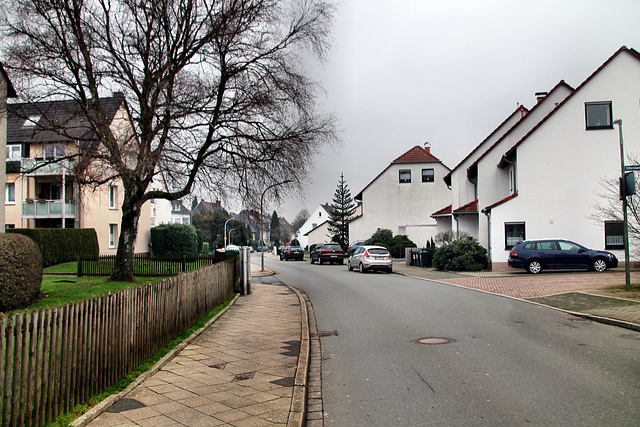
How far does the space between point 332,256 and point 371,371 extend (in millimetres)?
35645

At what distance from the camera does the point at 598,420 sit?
5117mm

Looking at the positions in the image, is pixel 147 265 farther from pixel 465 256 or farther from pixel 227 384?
pixel 227 384

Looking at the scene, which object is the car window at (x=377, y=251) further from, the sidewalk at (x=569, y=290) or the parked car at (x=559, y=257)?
the parked car at (x=559, y=257)

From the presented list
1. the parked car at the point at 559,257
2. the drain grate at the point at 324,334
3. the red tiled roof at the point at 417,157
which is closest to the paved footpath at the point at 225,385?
the drain grate at the point at 324,334

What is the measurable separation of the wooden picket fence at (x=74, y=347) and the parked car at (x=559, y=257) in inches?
751

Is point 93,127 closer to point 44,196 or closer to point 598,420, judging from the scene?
point 598,420

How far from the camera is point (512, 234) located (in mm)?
27281

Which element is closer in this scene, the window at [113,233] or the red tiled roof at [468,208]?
the red tiled roof at [468,208]

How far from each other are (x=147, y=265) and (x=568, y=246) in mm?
18991

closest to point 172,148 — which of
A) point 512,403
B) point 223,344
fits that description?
point 223,344

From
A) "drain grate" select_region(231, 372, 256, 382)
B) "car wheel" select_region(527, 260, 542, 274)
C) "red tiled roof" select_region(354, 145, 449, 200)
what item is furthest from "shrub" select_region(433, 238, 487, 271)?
"red tiled roof" select_region(354, 145, 449, 200)

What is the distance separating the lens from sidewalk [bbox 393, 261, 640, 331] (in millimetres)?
11727

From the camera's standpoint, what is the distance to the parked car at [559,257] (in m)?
23.7

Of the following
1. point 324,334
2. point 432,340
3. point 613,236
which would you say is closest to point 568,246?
point 613,236
